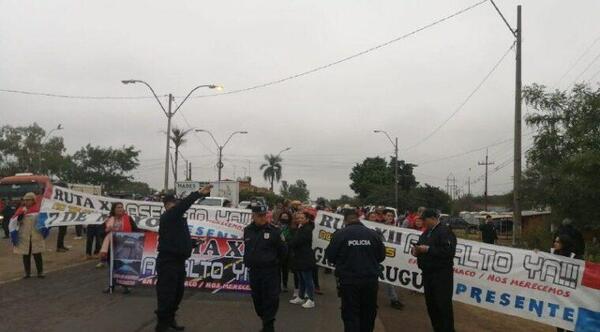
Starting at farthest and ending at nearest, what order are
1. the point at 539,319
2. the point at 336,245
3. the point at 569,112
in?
the point at 569,112
the point at 539,319
the point at 336,245

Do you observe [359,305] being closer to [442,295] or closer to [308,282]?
[442,295]

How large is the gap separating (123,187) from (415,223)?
286 ft

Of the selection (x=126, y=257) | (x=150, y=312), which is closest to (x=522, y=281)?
(x=150, y=312)

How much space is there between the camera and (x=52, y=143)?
9012 cm

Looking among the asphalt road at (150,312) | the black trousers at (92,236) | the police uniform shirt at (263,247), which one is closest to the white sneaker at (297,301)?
the asphalt road at (150,312)

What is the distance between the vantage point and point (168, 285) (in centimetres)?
793

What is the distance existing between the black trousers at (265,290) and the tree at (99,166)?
84.9m

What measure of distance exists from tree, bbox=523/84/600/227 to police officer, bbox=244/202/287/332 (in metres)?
13.1

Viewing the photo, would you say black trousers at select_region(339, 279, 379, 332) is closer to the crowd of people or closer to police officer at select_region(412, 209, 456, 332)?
the crowd of people

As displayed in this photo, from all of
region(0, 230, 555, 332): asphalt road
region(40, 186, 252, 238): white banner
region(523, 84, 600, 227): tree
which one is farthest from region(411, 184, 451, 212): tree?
region(0, 230, 555, 332): asphalt road

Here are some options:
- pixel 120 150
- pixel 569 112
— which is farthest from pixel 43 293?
pixel 120 150

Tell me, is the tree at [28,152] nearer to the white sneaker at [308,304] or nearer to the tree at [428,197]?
the tree at [428,197]

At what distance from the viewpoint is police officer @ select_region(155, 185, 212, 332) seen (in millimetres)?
7859

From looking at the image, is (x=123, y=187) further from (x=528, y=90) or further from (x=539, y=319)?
(x=539, y=319)
